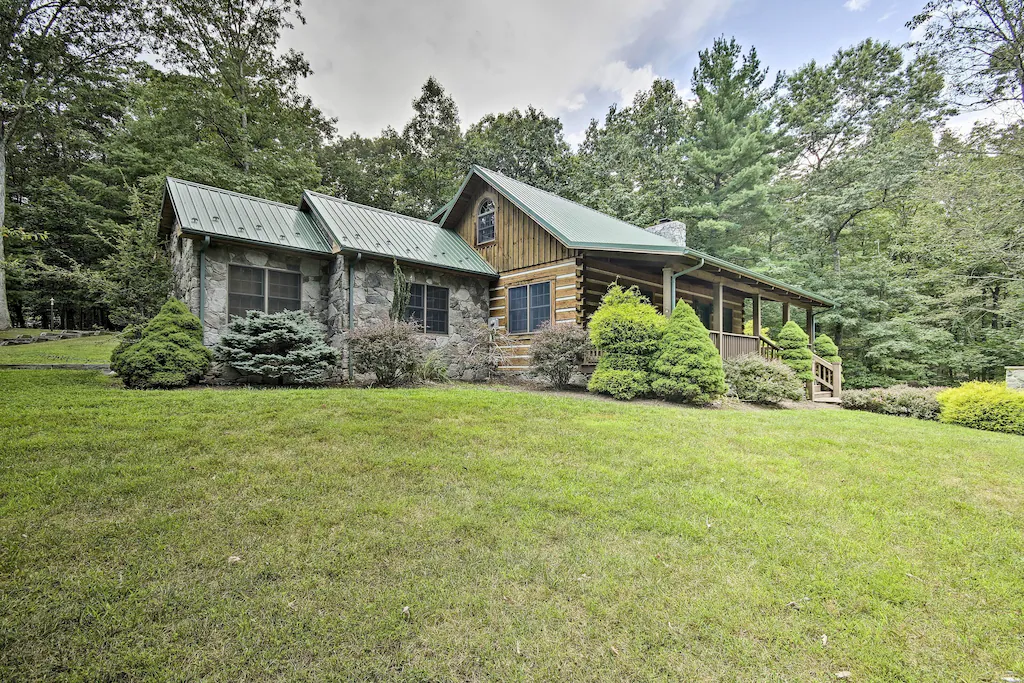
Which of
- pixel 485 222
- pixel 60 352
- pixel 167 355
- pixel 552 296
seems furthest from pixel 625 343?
pixel 60 352

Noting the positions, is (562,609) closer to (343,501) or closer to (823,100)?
(343,501)

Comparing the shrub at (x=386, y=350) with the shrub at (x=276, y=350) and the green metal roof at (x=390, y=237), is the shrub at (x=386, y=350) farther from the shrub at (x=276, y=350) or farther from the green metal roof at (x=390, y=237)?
the green metal roof at (x=390, y=237)

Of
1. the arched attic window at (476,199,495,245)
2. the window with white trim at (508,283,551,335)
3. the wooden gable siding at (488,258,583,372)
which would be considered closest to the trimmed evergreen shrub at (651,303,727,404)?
the wooden gable siding at (488,258,583,372)

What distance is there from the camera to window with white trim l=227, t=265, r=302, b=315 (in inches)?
402

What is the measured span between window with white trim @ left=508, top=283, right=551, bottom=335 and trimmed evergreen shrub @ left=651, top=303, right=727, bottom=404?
343 cm

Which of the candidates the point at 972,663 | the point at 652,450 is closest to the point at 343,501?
the point at 652,450

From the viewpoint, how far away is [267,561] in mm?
2904

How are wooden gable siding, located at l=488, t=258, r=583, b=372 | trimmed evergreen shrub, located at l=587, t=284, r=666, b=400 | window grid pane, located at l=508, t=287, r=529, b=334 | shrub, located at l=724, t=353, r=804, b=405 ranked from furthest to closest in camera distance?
window grid pane, located at l=508, t=287, r=529, b=334 < wooden gable siding, located at l=488, t=258, r=583, b=372 < shrub, located at l=724, t=353, r=804, b=405 < trimmed evergreen shrub, located at l=587, t=284, r=666, b=400

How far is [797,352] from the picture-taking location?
13.2m

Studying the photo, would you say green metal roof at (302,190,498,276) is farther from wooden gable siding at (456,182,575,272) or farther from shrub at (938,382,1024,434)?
shrub at (938,382,1024,434)

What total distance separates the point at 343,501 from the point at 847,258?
24.6 meters

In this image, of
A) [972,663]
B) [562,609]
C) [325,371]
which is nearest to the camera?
[972,663]

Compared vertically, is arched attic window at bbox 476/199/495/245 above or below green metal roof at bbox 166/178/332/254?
above

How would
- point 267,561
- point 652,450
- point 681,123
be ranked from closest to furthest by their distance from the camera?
1. point 267,561
2. point 652,450
3. point 681,123
